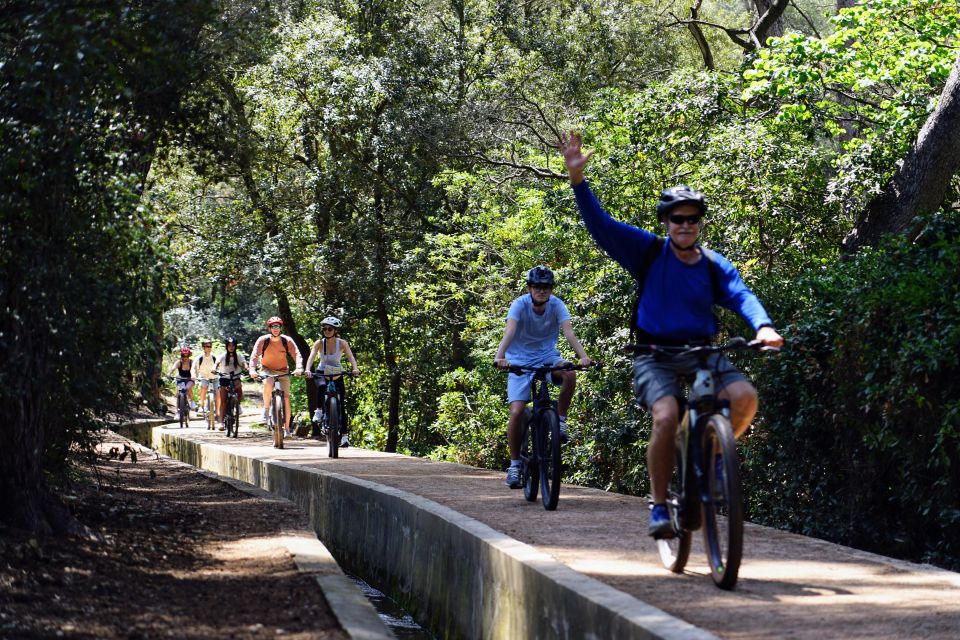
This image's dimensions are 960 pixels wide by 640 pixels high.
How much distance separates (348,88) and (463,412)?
698 centimetres

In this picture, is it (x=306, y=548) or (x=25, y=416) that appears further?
(x=306, y=548)

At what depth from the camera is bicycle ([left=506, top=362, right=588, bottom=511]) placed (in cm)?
920

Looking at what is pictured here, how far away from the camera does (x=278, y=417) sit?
1808 centimetres

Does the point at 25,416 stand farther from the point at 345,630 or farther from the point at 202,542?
the point at 345,630

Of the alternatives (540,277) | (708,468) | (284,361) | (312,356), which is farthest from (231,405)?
(708,468)

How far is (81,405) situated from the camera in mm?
8422

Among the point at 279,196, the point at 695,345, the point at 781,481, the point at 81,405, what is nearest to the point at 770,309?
the point at 781,481

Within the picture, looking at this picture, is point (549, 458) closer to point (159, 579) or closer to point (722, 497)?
point (159, 579)

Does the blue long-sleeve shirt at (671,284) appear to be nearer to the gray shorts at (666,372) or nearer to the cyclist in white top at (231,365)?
the gray shorts at (666,372)

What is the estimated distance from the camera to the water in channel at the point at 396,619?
8.52m

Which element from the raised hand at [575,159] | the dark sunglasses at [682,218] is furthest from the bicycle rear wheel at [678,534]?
the raised hand at [575,159]

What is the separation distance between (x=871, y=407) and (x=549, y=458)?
8.09ft

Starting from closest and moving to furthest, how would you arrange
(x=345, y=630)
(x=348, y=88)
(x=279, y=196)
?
(x=345, y=630), (x=348, y=88), (x=279, y=196)

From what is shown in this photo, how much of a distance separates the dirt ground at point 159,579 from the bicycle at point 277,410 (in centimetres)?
744
